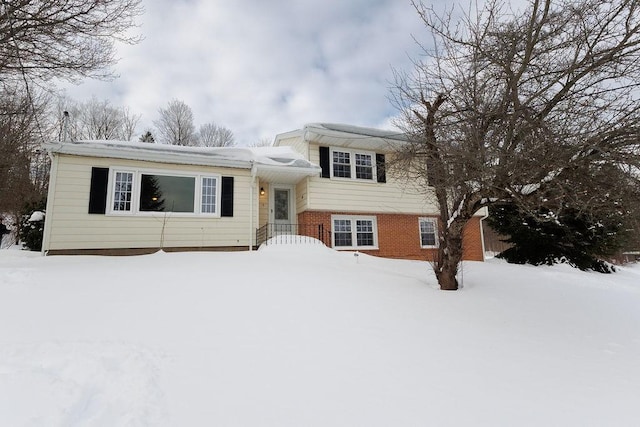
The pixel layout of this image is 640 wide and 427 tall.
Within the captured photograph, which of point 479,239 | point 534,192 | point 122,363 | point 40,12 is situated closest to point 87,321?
point 122,363

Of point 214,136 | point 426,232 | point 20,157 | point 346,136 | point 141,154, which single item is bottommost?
point 426,232

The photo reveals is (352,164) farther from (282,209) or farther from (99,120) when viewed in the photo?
(99,120)

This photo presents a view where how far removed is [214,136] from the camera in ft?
95.8

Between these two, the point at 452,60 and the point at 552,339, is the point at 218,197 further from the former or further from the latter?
the point at 552,339

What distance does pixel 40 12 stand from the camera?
6277 mm

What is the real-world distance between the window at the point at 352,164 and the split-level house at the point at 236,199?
0.13 feet

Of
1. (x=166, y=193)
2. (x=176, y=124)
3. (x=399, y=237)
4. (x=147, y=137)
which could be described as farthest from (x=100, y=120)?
(x=399, y=237)

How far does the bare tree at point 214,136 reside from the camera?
28831 mm

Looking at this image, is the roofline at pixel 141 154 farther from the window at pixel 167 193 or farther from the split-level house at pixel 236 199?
the window at pixel 167 193

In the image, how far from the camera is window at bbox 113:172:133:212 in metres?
9.33

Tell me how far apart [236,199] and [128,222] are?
3175 millimetres

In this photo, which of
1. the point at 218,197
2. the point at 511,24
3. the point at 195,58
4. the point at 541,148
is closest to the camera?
the point at 541,148

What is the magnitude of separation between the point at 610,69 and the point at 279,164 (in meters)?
8.28

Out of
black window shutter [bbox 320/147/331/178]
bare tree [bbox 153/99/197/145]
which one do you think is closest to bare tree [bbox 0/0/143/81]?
black window shutter [bbox 320/147/331/178]
